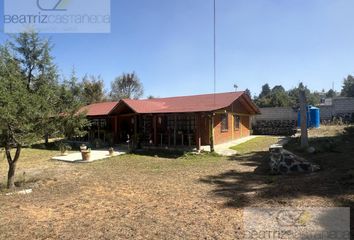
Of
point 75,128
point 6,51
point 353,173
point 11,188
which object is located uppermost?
point 6,51

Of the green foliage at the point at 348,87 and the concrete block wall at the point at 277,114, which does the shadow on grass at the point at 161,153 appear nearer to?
the concrete block wall at the point at 277,114

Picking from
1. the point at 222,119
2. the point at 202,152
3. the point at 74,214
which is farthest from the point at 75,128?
the point at 222,119

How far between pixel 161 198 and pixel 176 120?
41.9 feet

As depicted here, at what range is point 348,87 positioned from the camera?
81.7 m

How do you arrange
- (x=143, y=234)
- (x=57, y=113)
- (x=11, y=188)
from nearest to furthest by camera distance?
(x=143, y=234) → (x=11, y=188) → (x=57, y=113)

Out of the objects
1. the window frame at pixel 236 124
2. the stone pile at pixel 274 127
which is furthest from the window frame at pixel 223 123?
the stone pile at pixel 274 127

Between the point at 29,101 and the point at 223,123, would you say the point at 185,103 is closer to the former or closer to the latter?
the point at 223,123

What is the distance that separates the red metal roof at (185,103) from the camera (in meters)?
19.7

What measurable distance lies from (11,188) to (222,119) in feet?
48.6

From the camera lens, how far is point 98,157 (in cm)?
1705

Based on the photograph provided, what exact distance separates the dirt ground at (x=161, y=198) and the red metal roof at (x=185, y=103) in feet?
21.9

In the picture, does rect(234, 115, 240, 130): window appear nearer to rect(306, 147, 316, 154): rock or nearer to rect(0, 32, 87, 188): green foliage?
rect(306, 147, 316, 154): rock

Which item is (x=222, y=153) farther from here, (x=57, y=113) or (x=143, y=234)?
(x=143, y=234)

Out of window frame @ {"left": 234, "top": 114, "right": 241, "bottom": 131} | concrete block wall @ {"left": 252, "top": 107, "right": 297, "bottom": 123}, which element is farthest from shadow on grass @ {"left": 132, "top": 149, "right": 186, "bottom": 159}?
concrete block wall @ {"left": 252, "top": 107, "right": 297, "bottom": 123}
